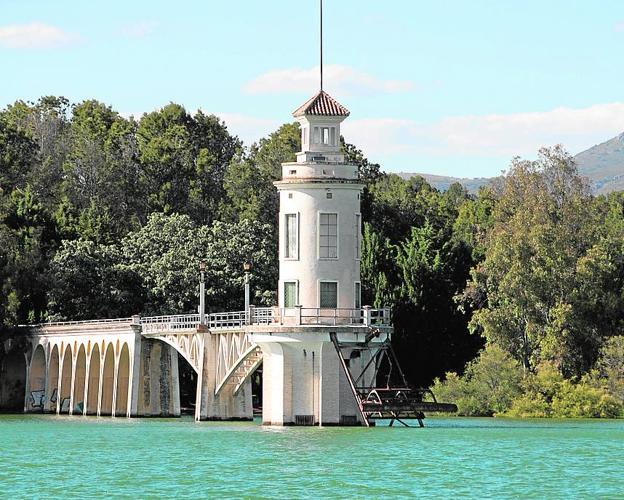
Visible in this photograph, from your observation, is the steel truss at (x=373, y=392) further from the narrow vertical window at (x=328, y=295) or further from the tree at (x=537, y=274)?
the tree at (x=537, y=274)

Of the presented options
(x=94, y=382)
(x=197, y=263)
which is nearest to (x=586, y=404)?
(x=197, y=263)

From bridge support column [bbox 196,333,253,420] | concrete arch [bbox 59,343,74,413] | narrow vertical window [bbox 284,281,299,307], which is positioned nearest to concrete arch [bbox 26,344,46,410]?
concrete arch [bbox 59,343,74,413]

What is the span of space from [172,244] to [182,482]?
75088 millimetres

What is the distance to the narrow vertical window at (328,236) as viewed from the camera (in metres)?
93.4

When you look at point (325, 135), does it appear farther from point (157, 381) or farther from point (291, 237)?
point (157, 381)

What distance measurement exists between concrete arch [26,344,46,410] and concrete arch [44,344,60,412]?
3.88ft

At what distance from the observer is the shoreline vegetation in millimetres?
118375

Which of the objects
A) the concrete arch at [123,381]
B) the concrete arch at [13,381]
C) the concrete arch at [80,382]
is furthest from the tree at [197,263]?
the concrete arch at [13,381]

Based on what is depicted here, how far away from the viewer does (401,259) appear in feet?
441

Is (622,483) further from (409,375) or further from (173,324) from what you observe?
(409,375)

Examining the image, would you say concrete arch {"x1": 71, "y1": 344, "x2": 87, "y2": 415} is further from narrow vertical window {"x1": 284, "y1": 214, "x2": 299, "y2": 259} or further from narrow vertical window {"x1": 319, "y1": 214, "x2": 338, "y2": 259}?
narrow vertical window {"x1": 319, "y1": 214, "x2": 338, "y2": 259}

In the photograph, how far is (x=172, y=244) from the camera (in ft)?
458

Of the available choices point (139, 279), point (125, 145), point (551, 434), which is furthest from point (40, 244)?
point (551, 434)

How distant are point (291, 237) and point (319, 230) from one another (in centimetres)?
174
